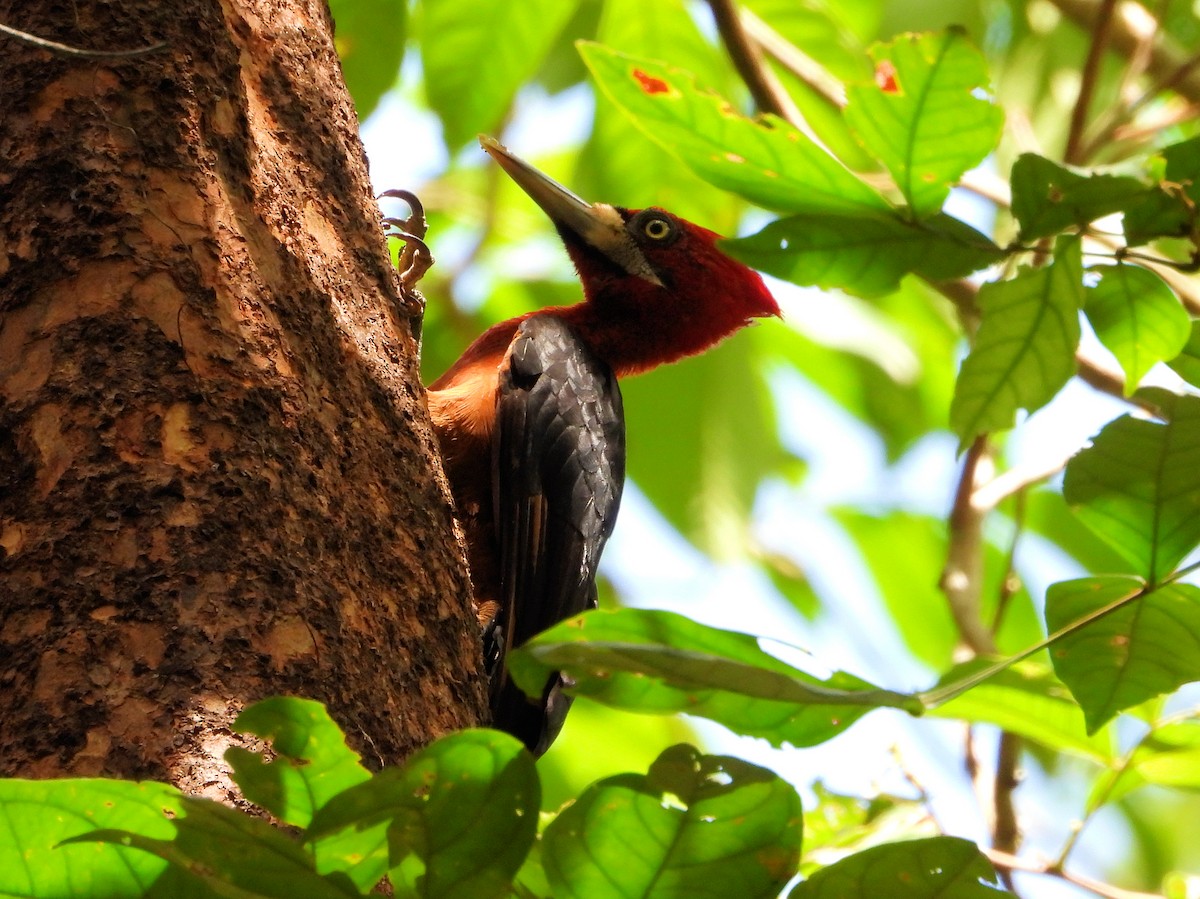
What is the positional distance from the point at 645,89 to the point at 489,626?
1507 mm

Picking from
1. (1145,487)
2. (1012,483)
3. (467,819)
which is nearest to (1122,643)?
(1145,487)

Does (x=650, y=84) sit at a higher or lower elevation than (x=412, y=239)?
lower

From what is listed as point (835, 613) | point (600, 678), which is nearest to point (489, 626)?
point (600, 678)

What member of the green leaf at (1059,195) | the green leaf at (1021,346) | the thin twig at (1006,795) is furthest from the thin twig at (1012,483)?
the green leaf at (1059,195)

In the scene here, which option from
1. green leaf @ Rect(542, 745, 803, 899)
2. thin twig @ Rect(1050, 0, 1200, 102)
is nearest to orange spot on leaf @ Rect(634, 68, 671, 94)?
green leaf @ Rect(542, 745, 803, 899)

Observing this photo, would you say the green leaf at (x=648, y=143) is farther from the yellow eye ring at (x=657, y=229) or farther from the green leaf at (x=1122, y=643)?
the green leaf at (x=1122, y=643)

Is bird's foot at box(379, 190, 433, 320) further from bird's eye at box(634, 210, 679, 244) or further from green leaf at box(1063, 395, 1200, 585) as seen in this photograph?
green leaf at box(1063, 395, 1200, 585)

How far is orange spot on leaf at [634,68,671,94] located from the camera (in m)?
1.53

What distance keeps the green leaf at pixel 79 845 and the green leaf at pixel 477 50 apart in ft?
8.09

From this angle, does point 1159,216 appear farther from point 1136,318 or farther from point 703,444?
point 703,444

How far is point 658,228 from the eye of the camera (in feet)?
12.8

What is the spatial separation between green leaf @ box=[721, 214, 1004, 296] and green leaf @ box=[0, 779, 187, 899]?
0.91 meters

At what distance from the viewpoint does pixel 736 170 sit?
154 centimetres

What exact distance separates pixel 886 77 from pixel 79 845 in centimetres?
117
